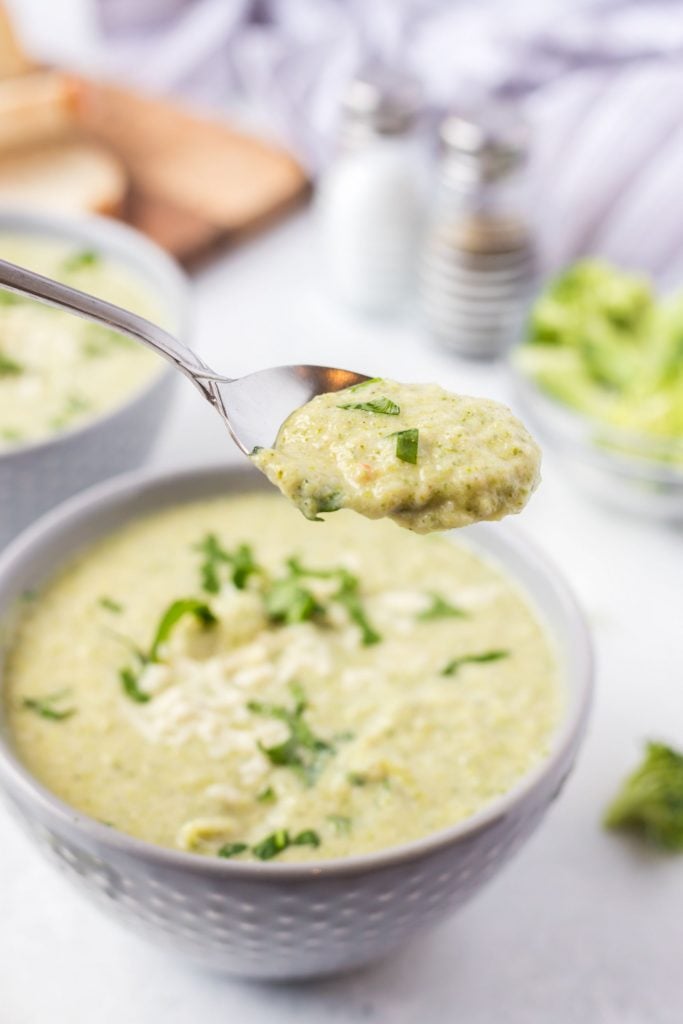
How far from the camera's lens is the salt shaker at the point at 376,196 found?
8.81 feet

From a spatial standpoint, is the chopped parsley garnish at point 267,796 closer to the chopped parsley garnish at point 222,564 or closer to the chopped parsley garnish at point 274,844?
the chopped parsley garnish at point 274,844

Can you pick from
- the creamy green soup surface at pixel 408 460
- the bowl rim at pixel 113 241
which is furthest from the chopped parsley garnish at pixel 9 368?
the creamy green soup surface at pixel 408 460

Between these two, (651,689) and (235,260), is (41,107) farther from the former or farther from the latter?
(651,689)

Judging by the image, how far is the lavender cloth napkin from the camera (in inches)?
114

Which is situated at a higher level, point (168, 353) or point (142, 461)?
point (168, 353)

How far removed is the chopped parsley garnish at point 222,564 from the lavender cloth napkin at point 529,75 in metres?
1.32

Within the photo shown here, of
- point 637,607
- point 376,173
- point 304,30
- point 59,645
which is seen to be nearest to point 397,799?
point 59,645

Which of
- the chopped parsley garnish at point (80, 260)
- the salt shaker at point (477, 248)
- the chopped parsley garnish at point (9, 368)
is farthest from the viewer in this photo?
the salt shaker at point (477, 248)

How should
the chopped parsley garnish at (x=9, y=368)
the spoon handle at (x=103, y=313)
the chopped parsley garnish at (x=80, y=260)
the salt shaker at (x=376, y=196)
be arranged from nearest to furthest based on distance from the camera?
the spoon handle at (x=103, y=313)
the chopped parsley garnish at (x=9, y=368)
the chopped parsley garnish at (x=80, y=260)
the salt shaker at (x=376, y=196)

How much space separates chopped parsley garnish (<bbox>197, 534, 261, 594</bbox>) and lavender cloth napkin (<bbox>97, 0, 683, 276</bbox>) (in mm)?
1318

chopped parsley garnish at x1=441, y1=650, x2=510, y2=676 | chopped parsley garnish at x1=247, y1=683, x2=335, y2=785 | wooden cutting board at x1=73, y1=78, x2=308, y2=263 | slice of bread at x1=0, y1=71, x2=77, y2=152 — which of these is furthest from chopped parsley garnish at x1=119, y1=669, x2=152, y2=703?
slice of bread at x1=0, y1=71, x2=77, y2=152

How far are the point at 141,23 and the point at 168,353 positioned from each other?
9.07 ft

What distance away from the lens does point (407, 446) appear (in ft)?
4.05

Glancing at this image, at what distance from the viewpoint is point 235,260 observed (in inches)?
117
